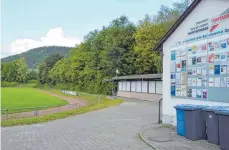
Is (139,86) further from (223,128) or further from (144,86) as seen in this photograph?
(223,128)

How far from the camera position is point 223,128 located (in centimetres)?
709

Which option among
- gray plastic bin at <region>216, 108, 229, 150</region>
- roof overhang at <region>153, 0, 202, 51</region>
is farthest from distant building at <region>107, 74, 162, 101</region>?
gray plastic bin at <region>216, 108, 229, 150</region>

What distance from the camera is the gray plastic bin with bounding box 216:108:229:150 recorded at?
691 cm

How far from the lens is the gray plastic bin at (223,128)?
6.91 m

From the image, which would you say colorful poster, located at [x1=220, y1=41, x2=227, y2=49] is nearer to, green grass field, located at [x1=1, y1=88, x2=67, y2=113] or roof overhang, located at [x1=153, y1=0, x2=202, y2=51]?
roof overhang, located at [x1=153, y1=0, x2=202, y2=51]

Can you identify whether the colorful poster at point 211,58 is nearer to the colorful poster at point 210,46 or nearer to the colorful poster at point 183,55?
the colorful poster at point 210,46

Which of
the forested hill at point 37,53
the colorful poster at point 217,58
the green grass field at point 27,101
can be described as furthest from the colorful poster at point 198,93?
the forested hill at point 37,53

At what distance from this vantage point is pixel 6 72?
112 m

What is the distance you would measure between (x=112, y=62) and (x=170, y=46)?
32.5 m

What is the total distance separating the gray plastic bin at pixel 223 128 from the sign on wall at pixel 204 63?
56.6 inches

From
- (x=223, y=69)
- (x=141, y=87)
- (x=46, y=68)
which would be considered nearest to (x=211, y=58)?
(x=223, y=69)

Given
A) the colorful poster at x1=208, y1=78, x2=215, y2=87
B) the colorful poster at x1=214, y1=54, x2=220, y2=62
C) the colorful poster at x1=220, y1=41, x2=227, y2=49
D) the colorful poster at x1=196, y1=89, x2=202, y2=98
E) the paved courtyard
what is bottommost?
the paved courtyard

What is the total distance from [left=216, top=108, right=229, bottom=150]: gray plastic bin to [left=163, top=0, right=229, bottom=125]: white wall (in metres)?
A: 1.39

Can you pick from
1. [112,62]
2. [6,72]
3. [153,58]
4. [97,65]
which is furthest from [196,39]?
[6,72]
